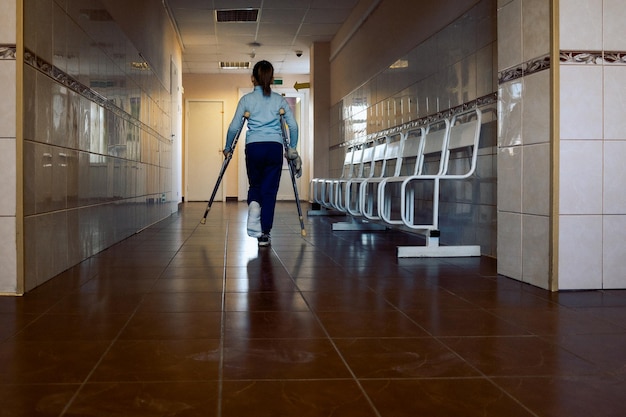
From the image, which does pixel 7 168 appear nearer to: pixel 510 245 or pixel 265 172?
pixel 510 245

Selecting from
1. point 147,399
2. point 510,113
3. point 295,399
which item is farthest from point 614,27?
point 147,399

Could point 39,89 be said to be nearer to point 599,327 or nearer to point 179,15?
point 599,327

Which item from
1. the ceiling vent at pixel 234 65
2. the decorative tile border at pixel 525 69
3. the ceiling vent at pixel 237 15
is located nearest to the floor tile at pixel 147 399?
the decorative tile border at pixel 525 69

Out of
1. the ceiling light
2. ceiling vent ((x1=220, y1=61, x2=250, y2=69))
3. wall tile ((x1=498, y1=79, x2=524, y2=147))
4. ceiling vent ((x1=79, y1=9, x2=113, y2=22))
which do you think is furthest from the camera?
ceiling vent ((x1=220, y1=61, x2=250, y2=69))

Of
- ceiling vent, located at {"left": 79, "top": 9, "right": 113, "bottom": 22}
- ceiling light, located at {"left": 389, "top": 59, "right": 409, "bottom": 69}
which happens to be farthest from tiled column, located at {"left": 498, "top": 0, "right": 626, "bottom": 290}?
ceiling light, located at {"left": 389, "top": 59, "right": 409, "bottom": 69}

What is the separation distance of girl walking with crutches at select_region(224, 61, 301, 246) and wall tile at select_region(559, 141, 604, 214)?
2500 mm

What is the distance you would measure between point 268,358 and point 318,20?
29.4ft

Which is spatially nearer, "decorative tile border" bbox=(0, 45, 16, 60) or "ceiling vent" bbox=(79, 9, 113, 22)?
"decorative tile border" bbox=(0, 45, 16, 60)

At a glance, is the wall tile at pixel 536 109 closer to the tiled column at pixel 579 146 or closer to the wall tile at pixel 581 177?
the tiled column at pixel 579 146

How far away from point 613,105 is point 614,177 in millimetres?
325

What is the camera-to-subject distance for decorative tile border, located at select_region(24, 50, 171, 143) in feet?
9.83

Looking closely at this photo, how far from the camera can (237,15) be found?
9.81m

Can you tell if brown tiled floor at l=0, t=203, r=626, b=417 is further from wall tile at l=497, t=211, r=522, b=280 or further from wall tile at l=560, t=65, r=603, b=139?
wall tile at l=560, t=65, r=603, b=139

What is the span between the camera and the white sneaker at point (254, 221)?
16.6ft
